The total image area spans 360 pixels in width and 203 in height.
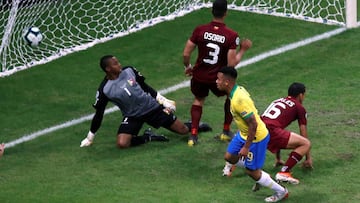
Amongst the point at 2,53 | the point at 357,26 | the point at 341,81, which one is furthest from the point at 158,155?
the point at 357,26

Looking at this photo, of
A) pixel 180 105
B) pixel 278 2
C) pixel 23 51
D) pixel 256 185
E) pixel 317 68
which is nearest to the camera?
pixel 256 185

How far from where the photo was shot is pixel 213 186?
10.1 m

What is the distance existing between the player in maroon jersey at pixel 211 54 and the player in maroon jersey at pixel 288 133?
1.08m

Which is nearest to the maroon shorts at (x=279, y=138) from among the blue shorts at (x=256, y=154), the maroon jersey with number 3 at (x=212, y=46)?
the blue shorts at (x=256, y=154)

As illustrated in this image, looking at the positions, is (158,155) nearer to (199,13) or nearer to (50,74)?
(50,74)

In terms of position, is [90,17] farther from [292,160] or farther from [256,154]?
[256,154]

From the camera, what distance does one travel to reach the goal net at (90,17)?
51.1 feet

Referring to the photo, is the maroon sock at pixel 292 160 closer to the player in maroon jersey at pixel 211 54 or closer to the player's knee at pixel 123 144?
the player in maroon jersey at pixel 211 54

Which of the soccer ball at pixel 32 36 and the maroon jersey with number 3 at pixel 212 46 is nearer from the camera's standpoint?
the maroon jersey with number 3 at pixel 212 46

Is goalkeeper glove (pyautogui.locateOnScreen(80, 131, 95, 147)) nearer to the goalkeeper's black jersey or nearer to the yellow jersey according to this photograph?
the goalkeeper's black jersey

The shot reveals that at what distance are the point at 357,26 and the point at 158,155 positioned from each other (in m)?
6.24

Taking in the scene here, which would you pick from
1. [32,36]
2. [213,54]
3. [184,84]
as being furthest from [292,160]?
[32,36]

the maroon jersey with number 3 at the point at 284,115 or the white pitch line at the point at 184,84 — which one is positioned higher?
the maroon jersey with number 3 at the point at 284,115

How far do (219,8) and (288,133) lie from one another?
1.99m
